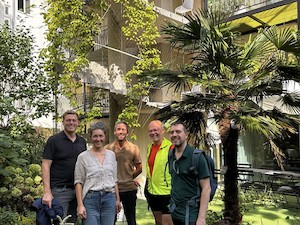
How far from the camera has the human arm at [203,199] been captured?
3.44m

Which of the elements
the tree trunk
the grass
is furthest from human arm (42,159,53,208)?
the grass

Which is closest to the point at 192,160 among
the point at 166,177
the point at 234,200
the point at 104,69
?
the point at 166,177

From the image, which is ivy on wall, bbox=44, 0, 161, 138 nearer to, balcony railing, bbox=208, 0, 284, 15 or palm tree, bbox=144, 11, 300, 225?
balcony railing, bbox=208, 0, 284, 15

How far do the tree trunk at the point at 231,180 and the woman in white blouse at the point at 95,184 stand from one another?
2784 mm

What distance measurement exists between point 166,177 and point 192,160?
53.5 inches

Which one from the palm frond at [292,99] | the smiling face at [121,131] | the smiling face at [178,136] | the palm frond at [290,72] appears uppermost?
the palm frond at [290,72]

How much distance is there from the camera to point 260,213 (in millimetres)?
8797

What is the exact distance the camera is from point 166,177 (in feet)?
15.9

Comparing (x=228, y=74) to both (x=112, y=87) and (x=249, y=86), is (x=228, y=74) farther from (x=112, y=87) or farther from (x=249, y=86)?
(x=112, y=87)

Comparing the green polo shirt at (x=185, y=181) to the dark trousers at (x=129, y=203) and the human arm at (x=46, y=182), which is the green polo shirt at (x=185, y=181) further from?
the dark trousers at (x=129, y=203)

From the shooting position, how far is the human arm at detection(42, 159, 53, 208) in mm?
4086

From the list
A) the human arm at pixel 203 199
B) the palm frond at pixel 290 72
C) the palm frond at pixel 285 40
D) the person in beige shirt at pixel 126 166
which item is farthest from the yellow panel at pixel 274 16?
the human arm at pixel 203 199

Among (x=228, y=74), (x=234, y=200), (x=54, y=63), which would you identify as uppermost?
(x=54, y=63)

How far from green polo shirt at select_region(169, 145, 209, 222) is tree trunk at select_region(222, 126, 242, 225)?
2.76 meters
